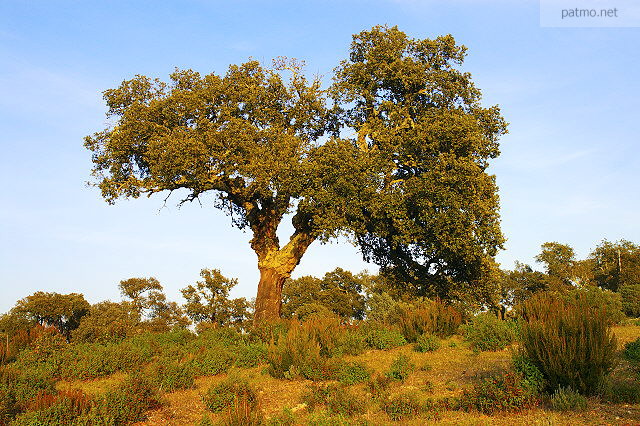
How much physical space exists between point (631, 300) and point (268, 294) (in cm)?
2626

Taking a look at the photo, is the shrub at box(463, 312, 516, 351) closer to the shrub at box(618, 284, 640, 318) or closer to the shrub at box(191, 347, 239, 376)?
the shrub at box(191, 347, 239, 376)

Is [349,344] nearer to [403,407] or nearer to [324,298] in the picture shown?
[403,407]

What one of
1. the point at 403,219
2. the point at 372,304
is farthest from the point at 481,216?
the point at 372,304

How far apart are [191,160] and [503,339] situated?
13.0 m

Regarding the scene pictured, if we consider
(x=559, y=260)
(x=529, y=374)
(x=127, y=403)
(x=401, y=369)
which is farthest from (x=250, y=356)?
(x=559, y=260)

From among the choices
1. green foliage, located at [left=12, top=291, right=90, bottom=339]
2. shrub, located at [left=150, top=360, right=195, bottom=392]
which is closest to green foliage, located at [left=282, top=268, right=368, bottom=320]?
green foliage, located at [left=12, top=291, right=90, bottom=339]

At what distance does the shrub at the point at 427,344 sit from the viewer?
14609 mm

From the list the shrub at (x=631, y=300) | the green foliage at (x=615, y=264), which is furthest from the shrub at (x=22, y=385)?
the green foliage at (x=615, y=264)

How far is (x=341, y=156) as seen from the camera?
1866 cm

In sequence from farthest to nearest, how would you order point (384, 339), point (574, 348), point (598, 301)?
point (598, 301) → point (384, 339) → point (574, 348)

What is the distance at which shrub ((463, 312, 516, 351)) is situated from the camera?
45.9 ft

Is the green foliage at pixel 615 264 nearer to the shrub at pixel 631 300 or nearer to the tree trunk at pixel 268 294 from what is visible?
the shrub at pixel 631 300

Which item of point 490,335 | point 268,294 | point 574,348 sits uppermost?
point 268,294

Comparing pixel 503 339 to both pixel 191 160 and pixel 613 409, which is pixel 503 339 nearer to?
pixel 613 409
